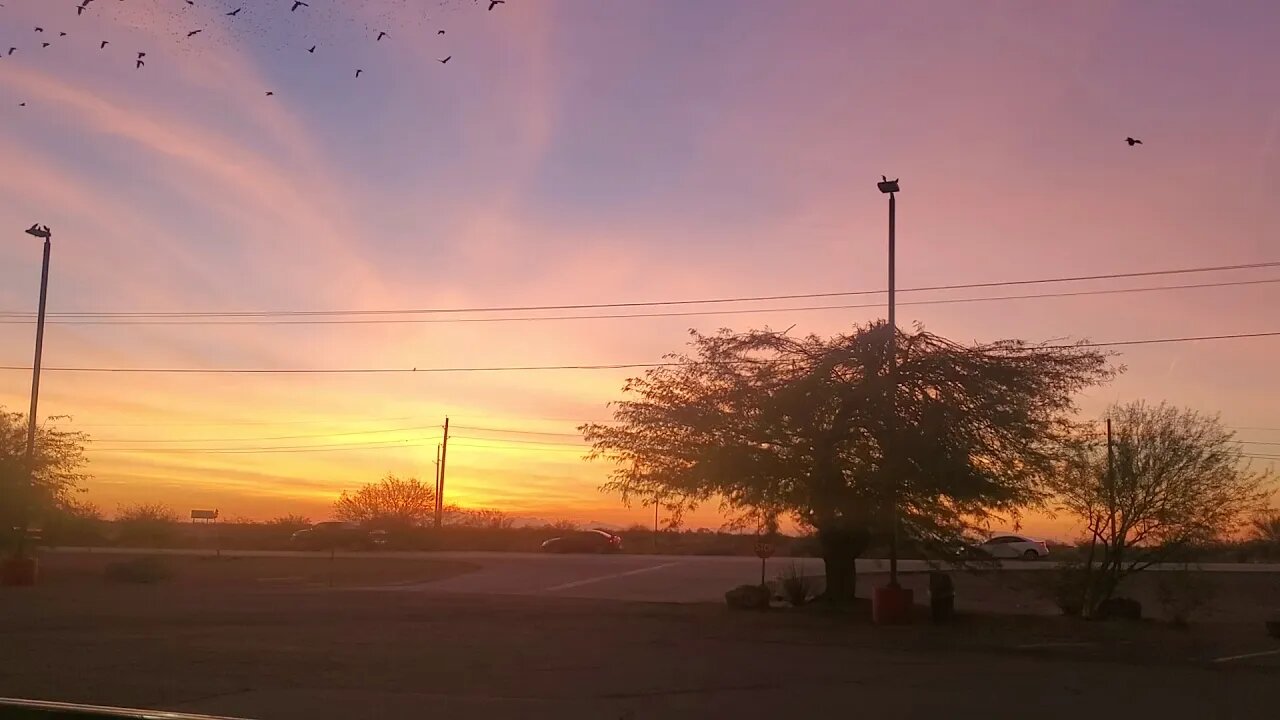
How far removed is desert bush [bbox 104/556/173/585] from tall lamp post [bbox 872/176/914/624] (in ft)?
94.9

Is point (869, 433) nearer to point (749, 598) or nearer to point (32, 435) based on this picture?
point (749, 598)

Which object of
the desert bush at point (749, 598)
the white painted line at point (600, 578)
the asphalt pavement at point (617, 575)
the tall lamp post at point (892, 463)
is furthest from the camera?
the white painted line at point (600, 578)

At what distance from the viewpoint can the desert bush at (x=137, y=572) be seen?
4297cm

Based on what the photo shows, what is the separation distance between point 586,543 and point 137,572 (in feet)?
107

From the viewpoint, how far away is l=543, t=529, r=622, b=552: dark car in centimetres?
→ 7131

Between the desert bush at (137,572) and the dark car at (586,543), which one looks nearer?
the desert bush at (137,572)

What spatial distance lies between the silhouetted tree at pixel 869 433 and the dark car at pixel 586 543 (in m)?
41.9

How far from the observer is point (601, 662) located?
59.2 ft

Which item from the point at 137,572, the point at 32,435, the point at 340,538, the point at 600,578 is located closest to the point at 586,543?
the point at 340,538

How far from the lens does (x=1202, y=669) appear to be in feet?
60.8

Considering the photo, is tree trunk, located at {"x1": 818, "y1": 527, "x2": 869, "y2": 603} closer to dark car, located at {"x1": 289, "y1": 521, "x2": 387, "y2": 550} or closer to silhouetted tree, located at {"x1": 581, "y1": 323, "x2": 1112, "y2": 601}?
silhouetted tree, located at {"x1": 581, "y1": 323, "x2": 1112, "y2": 601}

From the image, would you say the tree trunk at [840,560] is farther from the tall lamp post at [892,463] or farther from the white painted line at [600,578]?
the white painted line at [600,578]

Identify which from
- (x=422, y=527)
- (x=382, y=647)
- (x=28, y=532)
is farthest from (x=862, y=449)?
(x=422, y=527)

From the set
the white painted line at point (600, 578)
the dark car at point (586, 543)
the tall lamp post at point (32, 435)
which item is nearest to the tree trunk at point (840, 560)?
the white painted line at point (600, 578)
